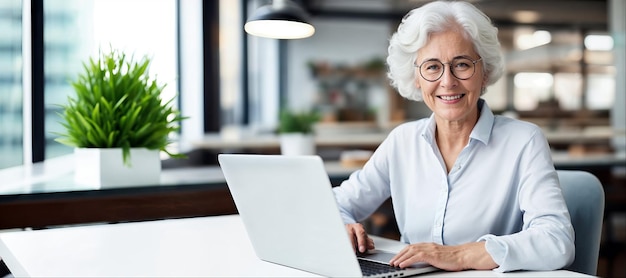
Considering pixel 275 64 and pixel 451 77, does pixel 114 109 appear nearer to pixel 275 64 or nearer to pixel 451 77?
pixel 451 77

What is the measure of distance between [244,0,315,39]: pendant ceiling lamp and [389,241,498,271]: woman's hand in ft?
3.90

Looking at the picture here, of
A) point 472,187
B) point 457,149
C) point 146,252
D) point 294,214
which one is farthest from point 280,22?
point 294,214

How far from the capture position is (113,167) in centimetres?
258

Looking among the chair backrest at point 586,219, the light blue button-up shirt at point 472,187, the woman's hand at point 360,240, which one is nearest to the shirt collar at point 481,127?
the light blue button-up shirt at point 472,187

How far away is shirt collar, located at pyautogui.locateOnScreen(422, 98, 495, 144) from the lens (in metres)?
1.79

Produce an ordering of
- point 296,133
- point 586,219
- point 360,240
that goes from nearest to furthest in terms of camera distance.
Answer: point 360,240 < point 586,219 < point 296,133

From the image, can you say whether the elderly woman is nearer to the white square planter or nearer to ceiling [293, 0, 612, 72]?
the white square planter

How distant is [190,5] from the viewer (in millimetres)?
5848

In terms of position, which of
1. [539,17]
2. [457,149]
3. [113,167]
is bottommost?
[113,167]

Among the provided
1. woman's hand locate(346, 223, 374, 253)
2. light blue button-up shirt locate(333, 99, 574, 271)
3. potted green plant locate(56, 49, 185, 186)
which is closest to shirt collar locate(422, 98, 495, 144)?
light blue button-up shirt locate(333, 99, 574, 271)

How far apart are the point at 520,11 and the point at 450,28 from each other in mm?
10588

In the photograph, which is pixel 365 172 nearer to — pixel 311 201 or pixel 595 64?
pixel 311 201

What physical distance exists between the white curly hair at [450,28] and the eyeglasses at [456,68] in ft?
0.15

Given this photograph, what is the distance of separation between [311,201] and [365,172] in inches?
32.4
